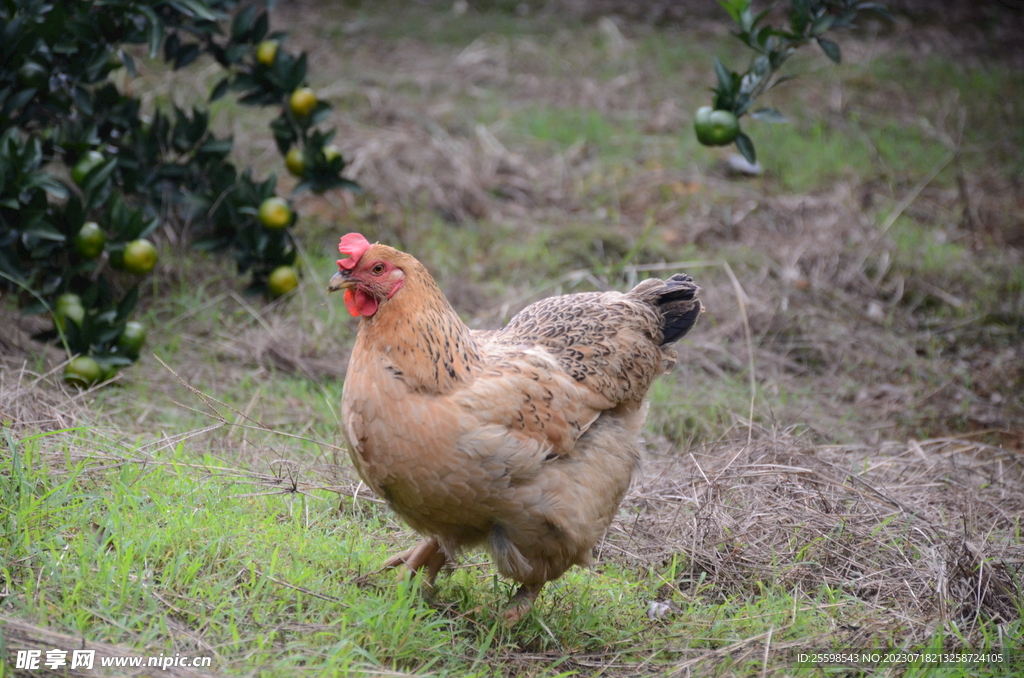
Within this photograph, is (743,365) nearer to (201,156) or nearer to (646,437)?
(646,437)

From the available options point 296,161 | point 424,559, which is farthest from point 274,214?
point 424,559

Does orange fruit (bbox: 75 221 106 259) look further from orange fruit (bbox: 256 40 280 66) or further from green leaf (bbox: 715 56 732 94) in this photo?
green leaf (bbox: 715 56 732 94)

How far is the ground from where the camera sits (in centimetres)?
299

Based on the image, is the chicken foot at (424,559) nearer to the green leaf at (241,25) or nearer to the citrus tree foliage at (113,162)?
the citrus tree foliage at (113,162)

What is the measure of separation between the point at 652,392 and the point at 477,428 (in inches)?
97.9

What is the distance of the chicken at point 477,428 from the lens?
282 cm

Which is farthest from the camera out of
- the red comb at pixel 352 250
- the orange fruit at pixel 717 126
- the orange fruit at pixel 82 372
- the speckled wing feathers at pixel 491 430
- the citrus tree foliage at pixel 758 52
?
the orange fruit at pixel 82 372

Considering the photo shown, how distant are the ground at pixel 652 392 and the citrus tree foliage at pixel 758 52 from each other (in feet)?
5.17

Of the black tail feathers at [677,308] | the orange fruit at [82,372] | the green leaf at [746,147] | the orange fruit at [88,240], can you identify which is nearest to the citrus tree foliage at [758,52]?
the green leaf at [746,147]

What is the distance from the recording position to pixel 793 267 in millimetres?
6488

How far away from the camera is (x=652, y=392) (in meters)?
5.14

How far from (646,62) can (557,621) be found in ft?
27.3

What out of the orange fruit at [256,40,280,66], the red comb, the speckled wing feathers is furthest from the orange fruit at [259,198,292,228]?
the red comb

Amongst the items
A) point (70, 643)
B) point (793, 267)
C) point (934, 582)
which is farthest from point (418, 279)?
point (793, 267)
